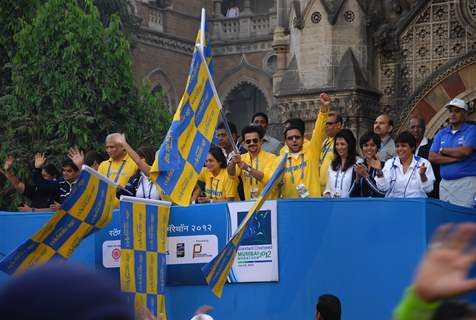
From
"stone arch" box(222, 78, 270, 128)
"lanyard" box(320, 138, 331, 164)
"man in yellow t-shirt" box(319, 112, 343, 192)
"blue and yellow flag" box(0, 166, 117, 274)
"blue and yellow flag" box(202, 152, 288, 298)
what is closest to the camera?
"blue and yellow flag" box(202, 152, 288, 298)

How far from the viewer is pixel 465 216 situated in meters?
9.27

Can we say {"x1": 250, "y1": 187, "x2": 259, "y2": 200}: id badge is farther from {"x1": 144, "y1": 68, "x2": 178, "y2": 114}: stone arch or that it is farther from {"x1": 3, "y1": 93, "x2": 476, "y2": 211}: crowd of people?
{"x1": 144, "y1": 68, "x2": 178, "y2": 114}: stone arch

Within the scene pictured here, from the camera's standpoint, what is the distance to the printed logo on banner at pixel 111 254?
10.3 m

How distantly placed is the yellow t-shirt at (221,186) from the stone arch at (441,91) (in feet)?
11.4

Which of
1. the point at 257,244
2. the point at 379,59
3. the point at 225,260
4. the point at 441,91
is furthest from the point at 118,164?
the point at 441,91

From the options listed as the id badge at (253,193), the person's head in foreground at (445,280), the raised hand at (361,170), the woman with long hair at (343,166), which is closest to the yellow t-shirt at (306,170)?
the woman with long hair at (343,166)

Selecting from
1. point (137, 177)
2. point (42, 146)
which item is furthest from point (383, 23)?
point (42, 146)

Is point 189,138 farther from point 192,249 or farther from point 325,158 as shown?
point 325,158

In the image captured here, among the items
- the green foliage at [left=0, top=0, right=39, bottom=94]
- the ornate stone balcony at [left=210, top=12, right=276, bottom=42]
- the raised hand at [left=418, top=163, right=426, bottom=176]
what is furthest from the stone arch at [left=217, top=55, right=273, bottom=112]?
the raised hand at [left=418, top=163, right=426, bottom=176]

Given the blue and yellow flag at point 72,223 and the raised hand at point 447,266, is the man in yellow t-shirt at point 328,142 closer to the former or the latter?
the blue and yellow flag at point 72,223

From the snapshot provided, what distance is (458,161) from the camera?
385 inches

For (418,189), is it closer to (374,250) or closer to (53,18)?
(374,250)

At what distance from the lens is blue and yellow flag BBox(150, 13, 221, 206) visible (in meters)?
9.70

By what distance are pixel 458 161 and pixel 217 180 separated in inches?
88.0
